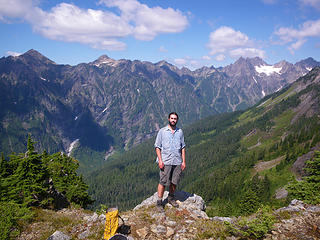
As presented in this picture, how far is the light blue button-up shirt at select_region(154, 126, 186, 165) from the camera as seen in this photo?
1291cm

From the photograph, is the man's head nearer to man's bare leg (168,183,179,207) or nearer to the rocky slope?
man's bare leg (168,183,179,207)

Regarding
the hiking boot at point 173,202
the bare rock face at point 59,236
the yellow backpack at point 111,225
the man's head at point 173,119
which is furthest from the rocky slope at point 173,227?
the man's head at point 173,119

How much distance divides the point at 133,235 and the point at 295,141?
15293cm

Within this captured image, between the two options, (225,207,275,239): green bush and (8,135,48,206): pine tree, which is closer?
(225,207,275,239): green bush

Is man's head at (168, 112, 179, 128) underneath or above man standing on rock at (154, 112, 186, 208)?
above

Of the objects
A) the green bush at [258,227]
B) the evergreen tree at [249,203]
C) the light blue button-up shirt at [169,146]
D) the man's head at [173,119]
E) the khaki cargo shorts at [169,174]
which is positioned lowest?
the evergreen tree at [249,203]

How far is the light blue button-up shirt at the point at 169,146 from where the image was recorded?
1291cm

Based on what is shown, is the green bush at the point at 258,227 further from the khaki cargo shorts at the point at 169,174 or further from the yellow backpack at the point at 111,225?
the yellow backpack at the point at 111,225

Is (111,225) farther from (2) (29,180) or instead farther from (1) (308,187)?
(1) (308,187)

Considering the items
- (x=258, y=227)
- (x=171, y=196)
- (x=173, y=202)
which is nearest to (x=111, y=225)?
(x=173, y=202)

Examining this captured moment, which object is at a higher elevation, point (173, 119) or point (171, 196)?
point (173, 119)

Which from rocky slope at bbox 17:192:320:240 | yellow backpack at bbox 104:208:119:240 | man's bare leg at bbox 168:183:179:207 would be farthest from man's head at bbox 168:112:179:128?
yellow backpack at bbox 104:208:119:240

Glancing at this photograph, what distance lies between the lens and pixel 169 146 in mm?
12922

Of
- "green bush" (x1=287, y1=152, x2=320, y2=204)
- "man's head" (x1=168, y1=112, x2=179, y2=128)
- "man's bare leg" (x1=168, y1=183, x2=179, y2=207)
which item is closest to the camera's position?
"man's head" (x1=168, y1=112, x2=179, y2=128)
